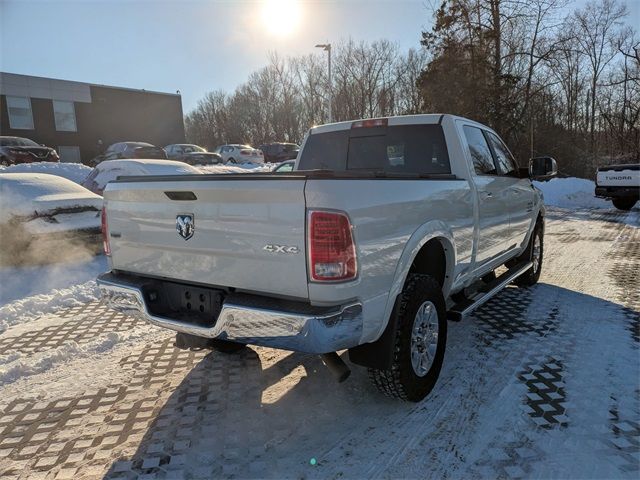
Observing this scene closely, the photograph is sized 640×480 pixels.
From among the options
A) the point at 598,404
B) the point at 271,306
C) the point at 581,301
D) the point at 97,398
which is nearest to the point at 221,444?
the point at 271,306

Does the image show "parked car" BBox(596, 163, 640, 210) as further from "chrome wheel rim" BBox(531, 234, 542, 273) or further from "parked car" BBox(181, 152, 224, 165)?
"parked car" BBox(181, 152, 224, 165)

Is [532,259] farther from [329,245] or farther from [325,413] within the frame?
[329,245]

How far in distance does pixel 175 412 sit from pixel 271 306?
127 centimetres

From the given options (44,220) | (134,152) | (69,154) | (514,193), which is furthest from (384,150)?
(69,154)

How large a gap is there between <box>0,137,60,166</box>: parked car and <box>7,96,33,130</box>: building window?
14740mm

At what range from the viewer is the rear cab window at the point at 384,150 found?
→ 395 centimetres

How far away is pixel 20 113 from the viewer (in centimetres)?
3216

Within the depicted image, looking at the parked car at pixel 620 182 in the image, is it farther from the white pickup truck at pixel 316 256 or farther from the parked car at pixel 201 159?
the parked car at pixel 201 159

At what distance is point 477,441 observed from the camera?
2672 millimetres

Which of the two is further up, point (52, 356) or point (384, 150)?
point (384, 150)

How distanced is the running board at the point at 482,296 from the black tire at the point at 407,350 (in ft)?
1.52

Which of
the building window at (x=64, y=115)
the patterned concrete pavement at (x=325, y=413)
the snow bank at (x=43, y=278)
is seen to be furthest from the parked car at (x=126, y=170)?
the building window at (x=64, y=115)

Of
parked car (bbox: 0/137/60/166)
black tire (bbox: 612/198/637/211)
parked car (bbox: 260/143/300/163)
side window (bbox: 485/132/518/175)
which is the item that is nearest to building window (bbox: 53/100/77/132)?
parked car (bbox: 0/137/60/166)

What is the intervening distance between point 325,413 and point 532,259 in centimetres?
398
